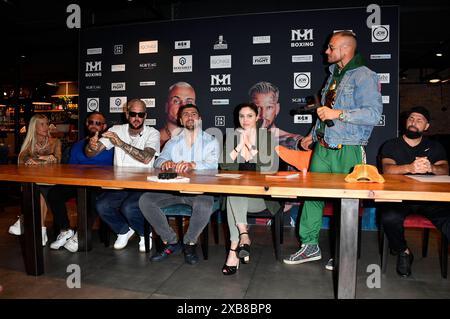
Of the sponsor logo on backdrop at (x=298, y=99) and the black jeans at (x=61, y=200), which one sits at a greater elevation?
the sponsor logo on backdrop at (x=298, y=99)

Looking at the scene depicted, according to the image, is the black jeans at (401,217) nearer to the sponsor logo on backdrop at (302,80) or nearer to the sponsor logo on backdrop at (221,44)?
the sponsor logo on backdrop at (302,80)

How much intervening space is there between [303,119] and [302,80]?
0.49 metres

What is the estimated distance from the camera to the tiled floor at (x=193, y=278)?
7.06ft

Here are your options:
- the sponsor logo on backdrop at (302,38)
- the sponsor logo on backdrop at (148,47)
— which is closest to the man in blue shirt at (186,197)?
the sponsor logo on backdrop at (302,38)

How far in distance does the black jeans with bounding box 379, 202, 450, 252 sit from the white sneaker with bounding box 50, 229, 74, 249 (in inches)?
103

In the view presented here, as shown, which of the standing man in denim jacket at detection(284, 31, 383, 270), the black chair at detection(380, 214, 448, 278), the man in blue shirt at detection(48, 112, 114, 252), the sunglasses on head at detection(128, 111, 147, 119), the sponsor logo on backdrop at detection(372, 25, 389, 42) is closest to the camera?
the standing man in denim jacket at detection(284, 31, 383, 270)

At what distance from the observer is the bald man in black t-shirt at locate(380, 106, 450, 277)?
232 cm

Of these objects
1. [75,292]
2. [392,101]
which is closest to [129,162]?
[75,292]

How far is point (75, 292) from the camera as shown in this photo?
7.09 feet

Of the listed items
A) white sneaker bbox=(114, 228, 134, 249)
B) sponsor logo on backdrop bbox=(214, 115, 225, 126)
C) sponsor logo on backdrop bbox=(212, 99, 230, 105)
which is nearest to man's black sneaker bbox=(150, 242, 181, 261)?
white sneaker bbox=(114, 228, 134, 249)

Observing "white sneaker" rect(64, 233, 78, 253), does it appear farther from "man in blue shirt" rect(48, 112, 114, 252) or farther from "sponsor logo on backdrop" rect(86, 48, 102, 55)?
"sponsor logo on backdrop" rect(86, 48, 102, 55)

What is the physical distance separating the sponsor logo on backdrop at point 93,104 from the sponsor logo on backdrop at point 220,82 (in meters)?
1.88

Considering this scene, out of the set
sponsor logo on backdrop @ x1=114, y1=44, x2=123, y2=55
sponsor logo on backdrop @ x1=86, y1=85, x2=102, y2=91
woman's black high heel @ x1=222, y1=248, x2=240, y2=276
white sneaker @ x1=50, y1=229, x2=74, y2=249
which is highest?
sponsor logo on backdrop @ x1=114, y1=44, x2=123, y2=55
